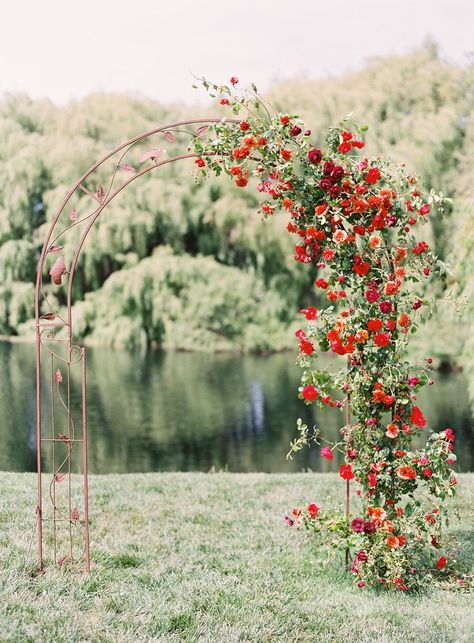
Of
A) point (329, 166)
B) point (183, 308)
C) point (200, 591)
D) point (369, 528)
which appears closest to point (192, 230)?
point (183, 308)

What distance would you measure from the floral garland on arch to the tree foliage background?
13648mm

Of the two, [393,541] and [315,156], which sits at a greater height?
[315,156]

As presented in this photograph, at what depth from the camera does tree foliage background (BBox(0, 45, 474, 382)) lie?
59.8 feet

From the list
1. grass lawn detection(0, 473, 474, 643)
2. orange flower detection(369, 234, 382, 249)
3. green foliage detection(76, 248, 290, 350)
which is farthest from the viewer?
green foliage detection(76, 248, 290, 350)

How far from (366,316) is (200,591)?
1525 mm

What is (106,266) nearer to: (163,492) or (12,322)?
(12,322)

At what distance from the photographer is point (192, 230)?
64.3 ft

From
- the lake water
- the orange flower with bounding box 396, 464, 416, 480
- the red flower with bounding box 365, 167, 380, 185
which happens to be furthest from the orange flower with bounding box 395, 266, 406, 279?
the lake water

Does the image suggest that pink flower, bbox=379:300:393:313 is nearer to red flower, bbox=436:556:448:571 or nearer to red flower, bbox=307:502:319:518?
red flower, bbox=307:502:319:518

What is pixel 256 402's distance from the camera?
44.8ft

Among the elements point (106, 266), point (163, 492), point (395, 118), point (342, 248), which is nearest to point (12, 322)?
point (106, 266)

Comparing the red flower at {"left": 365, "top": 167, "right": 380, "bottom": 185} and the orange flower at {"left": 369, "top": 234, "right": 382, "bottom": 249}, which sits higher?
the red flower at {"left": 365, "top": 167, "right": 380, "bottom": 185}

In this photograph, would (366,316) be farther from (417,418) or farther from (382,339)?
(417,418)

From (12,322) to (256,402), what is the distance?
26.9ft
